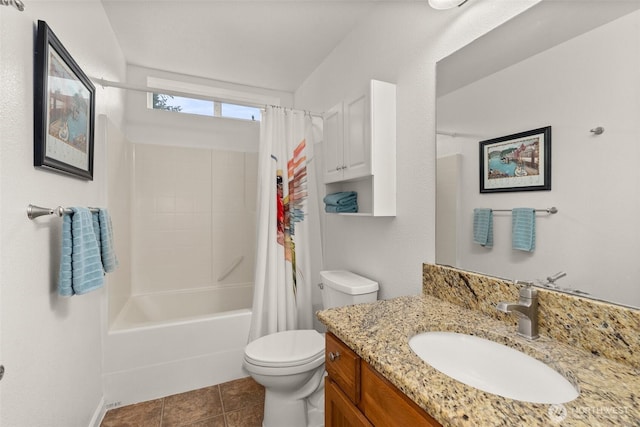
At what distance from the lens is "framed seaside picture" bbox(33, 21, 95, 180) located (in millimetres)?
1029

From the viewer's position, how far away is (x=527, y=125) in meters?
0.96

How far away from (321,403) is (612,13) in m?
2.00

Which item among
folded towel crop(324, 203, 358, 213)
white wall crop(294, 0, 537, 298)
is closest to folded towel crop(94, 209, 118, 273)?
folded towel crop(324, 203, 358, 213)

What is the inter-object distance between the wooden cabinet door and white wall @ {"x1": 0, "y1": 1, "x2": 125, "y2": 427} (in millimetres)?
984

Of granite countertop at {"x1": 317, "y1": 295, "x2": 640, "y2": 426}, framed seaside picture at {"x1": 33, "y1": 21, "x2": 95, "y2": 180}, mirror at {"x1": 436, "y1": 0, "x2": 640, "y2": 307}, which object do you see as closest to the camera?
granite countertop at {"x1": 317, "y1": 295, "x2": 640, "y2": 426}

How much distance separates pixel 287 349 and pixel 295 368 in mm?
→ 151

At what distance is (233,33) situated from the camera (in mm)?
2031

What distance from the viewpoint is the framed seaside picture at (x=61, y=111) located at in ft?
3.38

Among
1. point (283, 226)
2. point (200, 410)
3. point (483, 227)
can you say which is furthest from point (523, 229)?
point (200, 410)

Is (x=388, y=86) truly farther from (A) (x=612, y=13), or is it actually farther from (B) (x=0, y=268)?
(B) (x=0, y=268)

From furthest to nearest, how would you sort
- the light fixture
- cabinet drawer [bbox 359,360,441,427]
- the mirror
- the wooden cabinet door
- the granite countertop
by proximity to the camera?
the light fixture → the wooden cabinet door → the mirror → cabinet drawer [bbox 359,360,441,427] → the granite countertop

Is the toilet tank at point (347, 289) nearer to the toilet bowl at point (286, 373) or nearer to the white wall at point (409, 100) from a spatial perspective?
the white wall at point (409, 100)

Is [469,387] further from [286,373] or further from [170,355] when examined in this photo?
[170,355]

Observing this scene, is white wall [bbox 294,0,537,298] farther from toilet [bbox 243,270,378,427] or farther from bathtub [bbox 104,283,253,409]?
bathtub [bbox 104,283,253,409]
